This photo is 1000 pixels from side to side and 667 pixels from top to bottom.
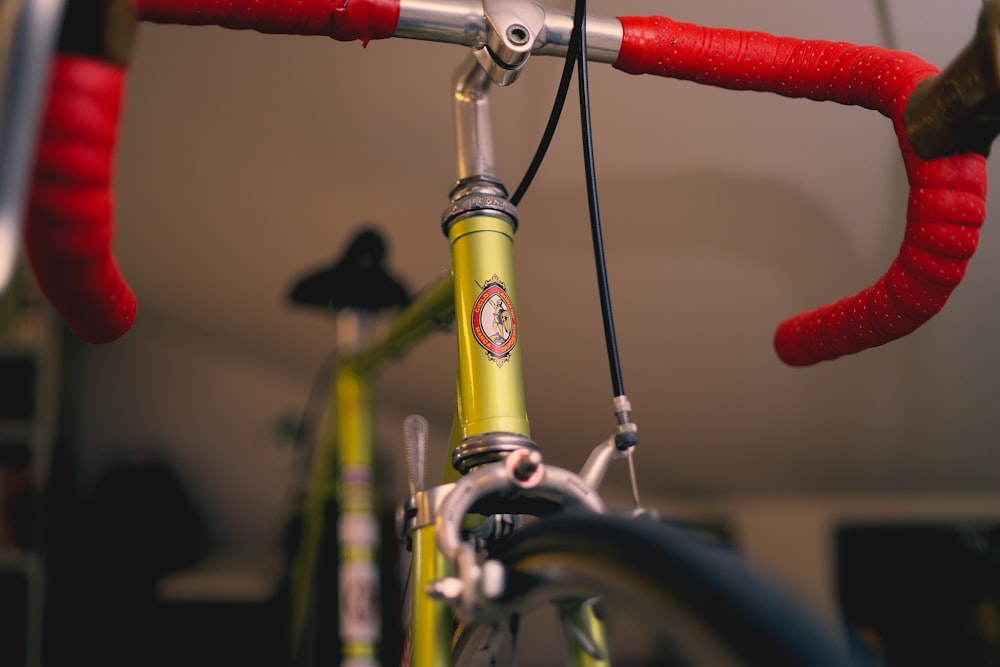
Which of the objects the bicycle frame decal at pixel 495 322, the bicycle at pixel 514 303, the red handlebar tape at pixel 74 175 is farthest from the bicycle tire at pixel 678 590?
the red handlebar tape at pixel 74 175

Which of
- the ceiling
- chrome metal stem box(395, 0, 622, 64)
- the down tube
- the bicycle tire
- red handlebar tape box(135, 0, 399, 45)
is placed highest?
the ceiling

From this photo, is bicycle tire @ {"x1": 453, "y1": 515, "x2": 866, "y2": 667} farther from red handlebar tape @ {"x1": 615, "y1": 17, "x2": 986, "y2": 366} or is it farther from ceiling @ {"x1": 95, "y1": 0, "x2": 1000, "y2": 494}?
ceiling @ {"x1": 95, "y1": 0, "x2": 1000, "y2": 494}

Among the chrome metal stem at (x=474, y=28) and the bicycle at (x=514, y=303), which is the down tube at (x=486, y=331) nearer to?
the bicycle at (x=514, y=303)

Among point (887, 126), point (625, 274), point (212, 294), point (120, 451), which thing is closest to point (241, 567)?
point (120, 451)

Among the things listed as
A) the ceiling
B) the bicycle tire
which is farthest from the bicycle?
the ceiling

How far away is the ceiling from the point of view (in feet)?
2.86

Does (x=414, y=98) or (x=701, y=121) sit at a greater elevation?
(x=414, y=98)

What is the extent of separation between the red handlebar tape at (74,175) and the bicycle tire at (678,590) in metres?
0.23

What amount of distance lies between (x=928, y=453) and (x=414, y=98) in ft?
3.49

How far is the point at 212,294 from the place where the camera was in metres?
2.07

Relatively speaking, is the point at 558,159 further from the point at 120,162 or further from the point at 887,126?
the point at 120,162

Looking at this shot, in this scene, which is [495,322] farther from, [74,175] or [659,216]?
[659,216]

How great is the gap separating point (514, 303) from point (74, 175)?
252 mm

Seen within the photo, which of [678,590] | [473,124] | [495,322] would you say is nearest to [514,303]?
[495,322]
